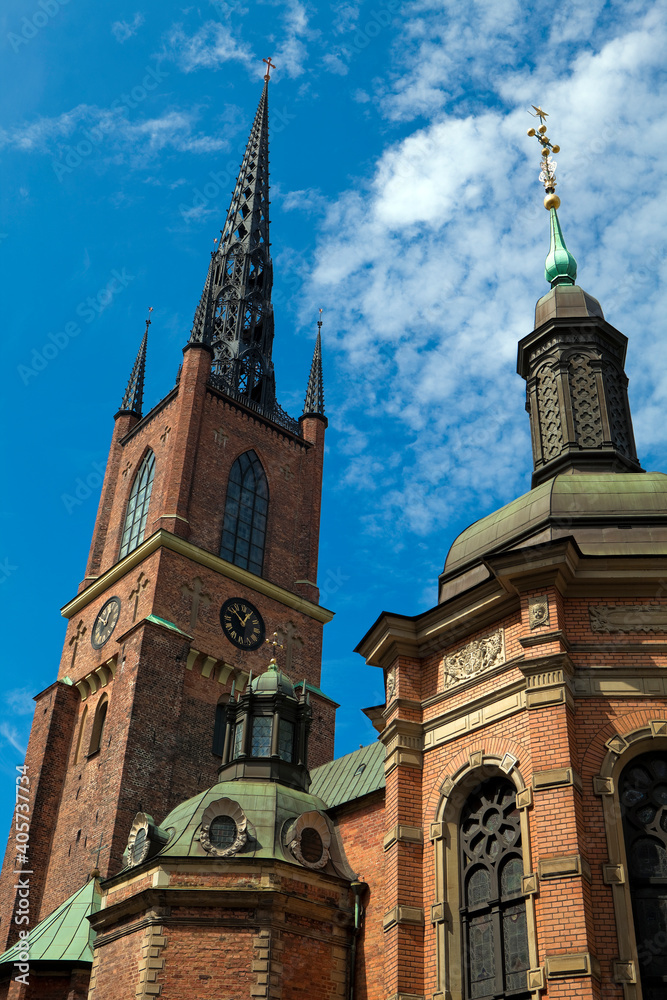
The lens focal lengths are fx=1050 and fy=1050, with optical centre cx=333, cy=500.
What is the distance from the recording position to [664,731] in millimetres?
13422

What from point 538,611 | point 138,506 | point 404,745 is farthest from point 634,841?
point 138,506

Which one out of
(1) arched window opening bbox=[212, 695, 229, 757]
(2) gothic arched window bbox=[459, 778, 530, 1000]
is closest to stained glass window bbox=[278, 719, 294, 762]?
(1) arched window opening bbox=[212, 695, 229, 757]

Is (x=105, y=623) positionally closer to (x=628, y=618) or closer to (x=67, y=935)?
(x=67, y=935)

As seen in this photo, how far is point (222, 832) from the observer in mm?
20797

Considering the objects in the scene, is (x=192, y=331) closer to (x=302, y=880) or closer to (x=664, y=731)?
(x=302, y=880)

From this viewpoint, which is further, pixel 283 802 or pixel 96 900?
pixel 96 900

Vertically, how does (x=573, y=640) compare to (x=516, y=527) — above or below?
below

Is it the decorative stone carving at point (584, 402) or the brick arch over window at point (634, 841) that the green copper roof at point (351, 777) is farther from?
the brick arch over window at point (634, 841)

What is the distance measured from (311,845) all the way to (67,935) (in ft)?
23.9

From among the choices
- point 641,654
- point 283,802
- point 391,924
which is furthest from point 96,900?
point 641,654

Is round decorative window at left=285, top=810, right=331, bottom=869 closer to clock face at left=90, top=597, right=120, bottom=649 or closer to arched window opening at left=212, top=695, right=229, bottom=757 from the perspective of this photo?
arched window opening at left=212, top=695, right=229, bottom=757

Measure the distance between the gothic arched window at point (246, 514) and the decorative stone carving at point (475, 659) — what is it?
20.9 metres

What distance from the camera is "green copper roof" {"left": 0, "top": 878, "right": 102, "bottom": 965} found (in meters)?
23.6

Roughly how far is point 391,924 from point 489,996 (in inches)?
67.0
